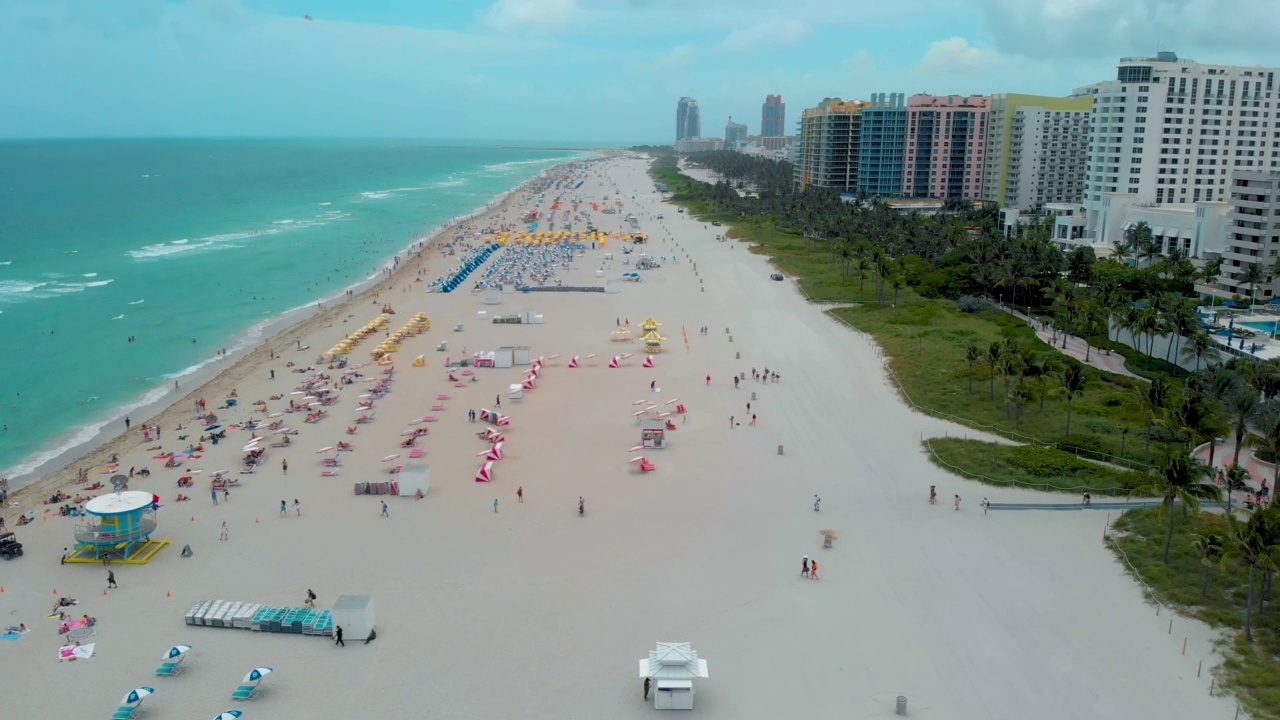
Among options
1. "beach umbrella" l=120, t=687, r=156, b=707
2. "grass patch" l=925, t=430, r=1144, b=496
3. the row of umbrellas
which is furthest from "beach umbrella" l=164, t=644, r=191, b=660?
the row of umbrellas

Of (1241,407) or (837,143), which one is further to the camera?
(837,143)

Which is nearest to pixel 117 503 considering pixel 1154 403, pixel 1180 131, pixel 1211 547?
pixel 1211 547

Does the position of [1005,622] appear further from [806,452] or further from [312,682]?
[312,682]

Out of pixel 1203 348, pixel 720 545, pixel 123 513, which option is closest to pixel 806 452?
pixel 720 545

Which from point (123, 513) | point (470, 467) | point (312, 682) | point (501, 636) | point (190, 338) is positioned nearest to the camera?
point (312, 682)

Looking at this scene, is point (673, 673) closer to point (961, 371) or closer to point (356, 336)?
point (961, 371)

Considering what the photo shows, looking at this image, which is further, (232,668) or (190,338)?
(190,338)
